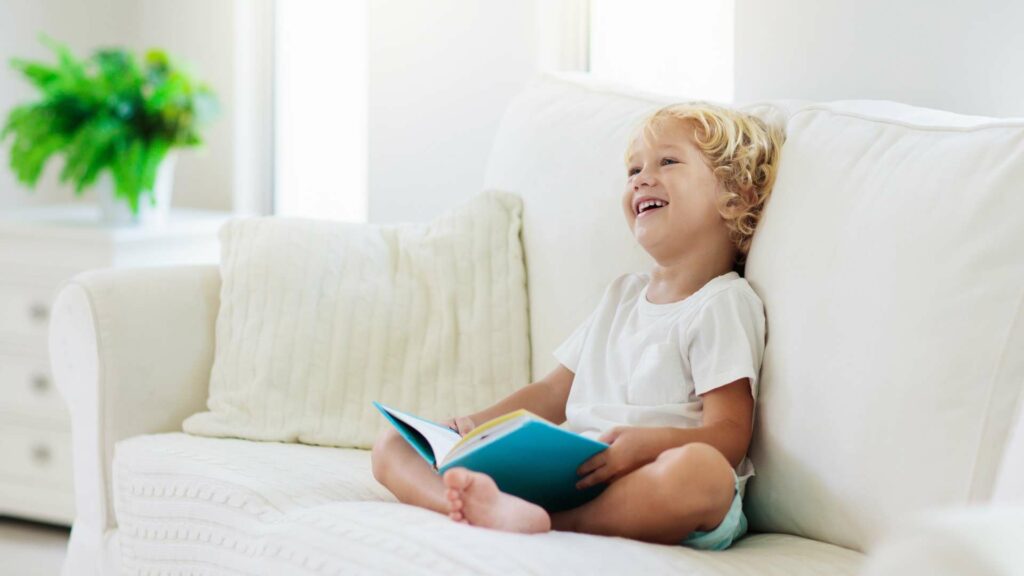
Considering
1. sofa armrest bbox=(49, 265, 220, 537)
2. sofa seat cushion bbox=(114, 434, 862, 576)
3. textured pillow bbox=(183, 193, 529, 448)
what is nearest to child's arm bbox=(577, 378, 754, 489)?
sofa seat cushion bbox=(114, 434, 862, 576)

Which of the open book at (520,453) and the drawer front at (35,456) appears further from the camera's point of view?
the drawer front at (35,456)

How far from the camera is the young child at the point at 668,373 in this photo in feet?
4.01

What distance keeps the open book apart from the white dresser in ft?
4.51

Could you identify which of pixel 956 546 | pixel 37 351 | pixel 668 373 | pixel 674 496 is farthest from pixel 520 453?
pixel 37 351

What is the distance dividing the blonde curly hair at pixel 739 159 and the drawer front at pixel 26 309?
1.61m

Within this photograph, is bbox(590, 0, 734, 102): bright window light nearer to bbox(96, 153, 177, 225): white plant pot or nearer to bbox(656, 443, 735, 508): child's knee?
bbox(96, 153, 177, 225): white plant pot

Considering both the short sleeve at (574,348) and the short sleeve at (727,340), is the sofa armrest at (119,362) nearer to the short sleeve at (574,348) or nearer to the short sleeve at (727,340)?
the short sleeve at (574,348)

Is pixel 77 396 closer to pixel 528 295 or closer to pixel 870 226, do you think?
pixel 528 295

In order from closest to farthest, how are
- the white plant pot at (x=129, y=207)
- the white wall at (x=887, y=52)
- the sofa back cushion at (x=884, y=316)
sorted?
the sofa back cushion at (x=884, y=316), the white wall at (x=887, y=52), the white plant pot at (x=129, y=207)

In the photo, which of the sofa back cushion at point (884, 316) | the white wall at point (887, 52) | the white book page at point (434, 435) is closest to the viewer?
the sofa back cushion at point (884, 316)

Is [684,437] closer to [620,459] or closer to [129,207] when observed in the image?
[620,459]

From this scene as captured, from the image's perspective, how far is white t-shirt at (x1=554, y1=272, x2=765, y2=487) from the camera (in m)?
1.38

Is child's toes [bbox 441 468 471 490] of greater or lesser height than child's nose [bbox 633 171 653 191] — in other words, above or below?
below

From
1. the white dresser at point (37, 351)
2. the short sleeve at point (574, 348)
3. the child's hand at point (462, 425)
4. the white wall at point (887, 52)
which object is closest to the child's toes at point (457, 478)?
the child's hand at point (462, 425)
